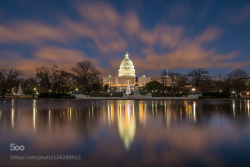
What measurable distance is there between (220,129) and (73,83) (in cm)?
6088

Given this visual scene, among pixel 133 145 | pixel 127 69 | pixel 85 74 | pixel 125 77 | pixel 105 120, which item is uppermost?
pixel 127 69

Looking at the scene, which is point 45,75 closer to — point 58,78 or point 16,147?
point 58,78

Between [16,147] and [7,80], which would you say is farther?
[7,80]

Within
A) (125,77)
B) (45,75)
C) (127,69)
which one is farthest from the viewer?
(127,69)

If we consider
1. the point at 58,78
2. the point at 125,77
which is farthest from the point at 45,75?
the point at 125,77

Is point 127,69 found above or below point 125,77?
above

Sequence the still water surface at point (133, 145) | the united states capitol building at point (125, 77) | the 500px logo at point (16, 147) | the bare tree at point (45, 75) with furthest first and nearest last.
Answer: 1. the united states capitol building at point (125, 77)
2. the bare tree at point (45, 75)
3. the 500px logo at point (16, 147)
4. the still water surface at point (133, 145)

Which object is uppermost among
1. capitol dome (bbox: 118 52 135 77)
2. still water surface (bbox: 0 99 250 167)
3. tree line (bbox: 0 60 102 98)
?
capitol dome (bbox: 118 52 135 77)

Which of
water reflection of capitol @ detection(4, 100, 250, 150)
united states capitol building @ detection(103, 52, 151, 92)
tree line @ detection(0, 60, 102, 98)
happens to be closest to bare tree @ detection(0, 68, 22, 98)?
tree line @ detection(0, 60, 102, 98)

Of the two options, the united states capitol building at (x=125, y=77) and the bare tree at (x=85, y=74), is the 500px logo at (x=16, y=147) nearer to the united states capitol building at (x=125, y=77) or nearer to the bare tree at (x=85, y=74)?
the bare tree at (x=85, y=74)

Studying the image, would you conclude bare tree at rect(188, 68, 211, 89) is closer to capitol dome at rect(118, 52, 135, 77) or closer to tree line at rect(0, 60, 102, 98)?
tree line at rect(0, 60, 102, 98)

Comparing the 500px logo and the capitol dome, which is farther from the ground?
the capitol dome

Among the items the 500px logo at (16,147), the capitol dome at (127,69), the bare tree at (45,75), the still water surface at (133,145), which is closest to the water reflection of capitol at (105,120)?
the still water surface at (133,145)

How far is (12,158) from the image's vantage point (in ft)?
20.5
